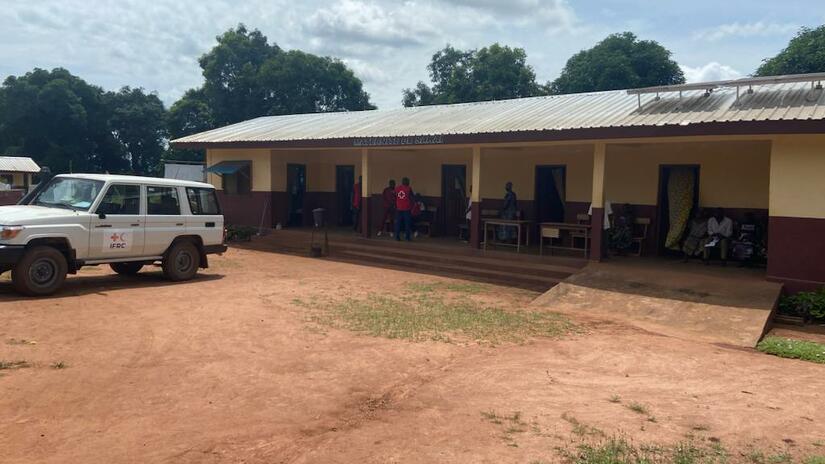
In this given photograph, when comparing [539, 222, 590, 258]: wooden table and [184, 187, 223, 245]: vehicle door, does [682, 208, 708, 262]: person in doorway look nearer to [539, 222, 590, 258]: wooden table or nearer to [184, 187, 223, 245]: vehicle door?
[539, 222, 590, 258]: wooden table

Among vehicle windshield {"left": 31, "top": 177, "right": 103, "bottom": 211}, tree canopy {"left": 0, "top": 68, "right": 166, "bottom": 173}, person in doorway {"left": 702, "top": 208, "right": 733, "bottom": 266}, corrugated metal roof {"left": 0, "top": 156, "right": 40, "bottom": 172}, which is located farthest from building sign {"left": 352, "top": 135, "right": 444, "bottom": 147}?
tree canopy {"left": 0, "top": 68, "right": 166, "bottom": 173}

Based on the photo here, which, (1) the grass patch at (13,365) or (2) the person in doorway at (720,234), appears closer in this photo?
(1) the grass patch at (13,365)

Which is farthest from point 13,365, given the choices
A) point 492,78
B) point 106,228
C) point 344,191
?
point 492,78

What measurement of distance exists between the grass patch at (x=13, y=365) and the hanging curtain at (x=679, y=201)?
11.6m

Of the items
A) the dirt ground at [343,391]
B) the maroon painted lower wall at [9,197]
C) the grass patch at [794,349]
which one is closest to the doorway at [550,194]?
the dirt ground at [343,391]

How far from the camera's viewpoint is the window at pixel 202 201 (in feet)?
36.0

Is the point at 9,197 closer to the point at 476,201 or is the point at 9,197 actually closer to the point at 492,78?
the point at 476,201

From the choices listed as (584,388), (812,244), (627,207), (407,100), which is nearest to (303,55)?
(407,100)

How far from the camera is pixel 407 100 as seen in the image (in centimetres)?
4397

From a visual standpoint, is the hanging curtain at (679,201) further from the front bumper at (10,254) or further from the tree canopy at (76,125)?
the tree canopy at (76,125)

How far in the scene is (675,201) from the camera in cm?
A: 1312

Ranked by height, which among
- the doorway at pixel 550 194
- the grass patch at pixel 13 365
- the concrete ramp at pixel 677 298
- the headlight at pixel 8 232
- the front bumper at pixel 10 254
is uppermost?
the doorway at pixel 550 194

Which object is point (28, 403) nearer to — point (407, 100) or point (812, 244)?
point (812, 244)

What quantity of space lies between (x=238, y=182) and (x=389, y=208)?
18.7ft
